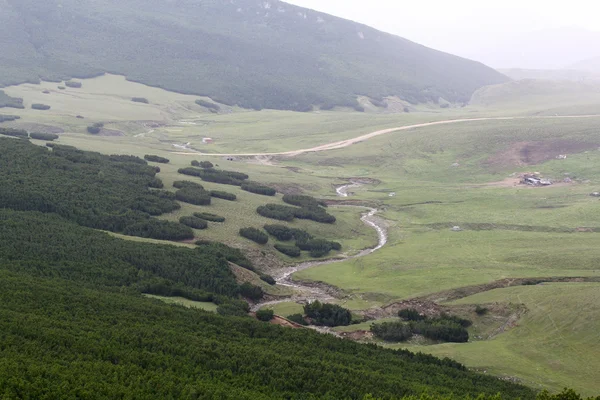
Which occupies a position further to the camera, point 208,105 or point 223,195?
point 208,105

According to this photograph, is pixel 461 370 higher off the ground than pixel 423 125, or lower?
lower

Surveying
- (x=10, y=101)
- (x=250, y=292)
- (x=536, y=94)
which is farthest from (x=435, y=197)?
(x=536, y=94)

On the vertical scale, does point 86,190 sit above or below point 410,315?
above

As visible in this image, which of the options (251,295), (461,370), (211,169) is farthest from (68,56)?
(461,370)

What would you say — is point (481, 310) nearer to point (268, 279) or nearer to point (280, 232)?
point (268, 279)

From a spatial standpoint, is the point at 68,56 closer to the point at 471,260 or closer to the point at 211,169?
the point at 211,169

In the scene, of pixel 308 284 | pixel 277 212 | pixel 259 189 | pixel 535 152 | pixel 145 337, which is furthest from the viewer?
pixel 535 152

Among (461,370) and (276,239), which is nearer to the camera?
(461,370)
